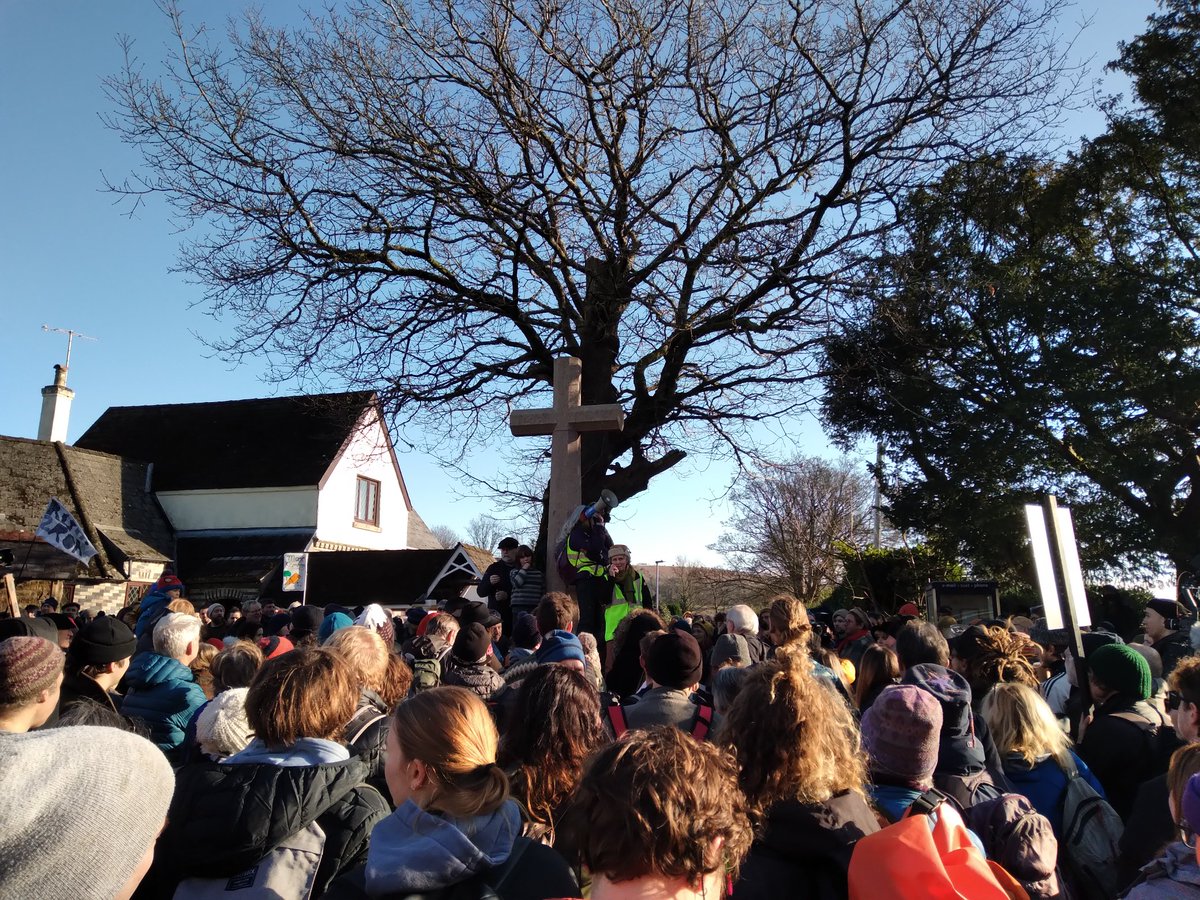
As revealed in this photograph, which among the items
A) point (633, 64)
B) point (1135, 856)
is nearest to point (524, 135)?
point (633, 64)

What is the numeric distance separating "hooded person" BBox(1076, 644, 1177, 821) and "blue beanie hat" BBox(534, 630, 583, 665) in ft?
8.51

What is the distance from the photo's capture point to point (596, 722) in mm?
3209

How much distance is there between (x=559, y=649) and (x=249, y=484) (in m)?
25.0

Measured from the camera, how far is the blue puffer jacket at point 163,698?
4.54m

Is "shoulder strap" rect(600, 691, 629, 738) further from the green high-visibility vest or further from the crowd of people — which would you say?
the green high-visibility vest

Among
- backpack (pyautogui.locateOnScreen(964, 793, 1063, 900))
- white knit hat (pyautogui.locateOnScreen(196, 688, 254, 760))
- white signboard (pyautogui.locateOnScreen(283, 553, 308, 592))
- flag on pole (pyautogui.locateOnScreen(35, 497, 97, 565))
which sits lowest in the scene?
A: backpack (pyautogui.locateOnScreen(964, 793, 1063, 900))

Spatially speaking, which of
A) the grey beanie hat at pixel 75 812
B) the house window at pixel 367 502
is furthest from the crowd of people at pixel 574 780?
the house window at pixel 367 502

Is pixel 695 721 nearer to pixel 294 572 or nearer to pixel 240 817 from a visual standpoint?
pixel 240 817

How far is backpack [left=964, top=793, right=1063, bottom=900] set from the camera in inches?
110

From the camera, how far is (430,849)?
218cm

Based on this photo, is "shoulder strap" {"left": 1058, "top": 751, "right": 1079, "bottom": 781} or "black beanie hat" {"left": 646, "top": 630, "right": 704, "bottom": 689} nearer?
"shoulder strap" {"left": 1058, "top": 751, "right": 1079, "bottom": 781}

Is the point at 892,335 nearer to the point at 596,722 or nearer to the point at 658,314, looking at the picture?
the point at 658,314

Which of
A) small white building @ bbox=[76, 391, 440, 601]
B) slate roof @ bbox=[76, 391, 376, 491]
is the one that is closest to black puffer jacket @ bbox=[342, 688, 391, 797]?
small white building @ bbox=[76, 391, 440, 601]

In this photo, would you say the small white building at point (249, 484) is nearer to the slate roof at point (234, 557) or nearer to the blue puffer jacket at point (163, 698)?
the slate roof at point (234, 557)
